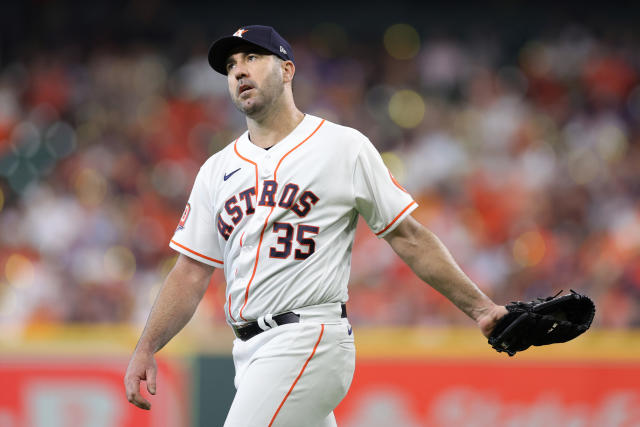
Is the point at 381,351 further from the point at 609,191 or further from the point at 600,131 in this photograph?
the point at 600,131

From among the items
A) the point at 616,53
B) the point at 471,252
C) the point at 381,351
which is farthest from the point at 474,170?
the point at 381,351

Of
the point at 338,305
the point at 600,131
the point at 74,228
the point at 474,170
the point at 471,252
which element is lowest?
the point at 338,305

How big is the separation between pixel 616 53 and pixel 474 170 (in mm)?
2769

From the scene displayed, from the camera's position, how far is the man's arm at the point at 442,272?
2984mm

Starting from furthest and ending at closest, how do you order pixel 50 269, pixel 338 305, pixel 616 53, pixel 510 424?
pixel 616 53
pixel 50 269
pixel 510 424
pixel 338 305

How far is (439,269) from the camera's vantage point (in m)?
3.04

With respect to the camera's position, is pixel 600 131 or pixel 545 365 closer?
pixel 545 365

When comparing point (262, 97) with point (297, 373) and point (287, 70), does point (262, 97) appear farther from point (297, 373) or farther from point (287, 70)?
point (297, 373)

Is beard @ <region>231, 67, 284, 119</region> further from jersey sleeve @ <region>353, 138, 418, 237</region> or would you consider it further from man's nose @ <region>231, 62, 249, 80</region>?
jersey sleeve @ <region>353, 138, 418, 237</region>

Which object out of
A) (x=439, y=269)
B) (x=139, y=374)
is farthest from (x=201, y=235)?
(x=439, y=269)

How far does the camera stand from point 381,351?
5680 mm

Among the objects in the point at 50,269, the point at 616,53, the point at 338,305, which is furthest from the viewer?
the point at 616,53

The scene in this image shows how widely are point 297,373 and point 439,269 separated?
0.60m

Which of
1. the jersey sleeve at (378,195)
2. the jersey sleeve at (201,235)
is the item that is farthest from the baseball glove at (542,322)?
the jersey sleeve at (201,235)
